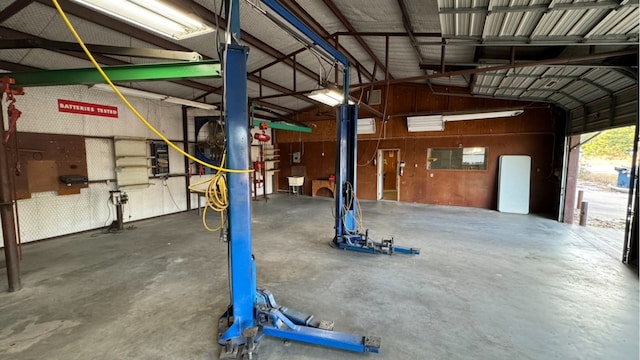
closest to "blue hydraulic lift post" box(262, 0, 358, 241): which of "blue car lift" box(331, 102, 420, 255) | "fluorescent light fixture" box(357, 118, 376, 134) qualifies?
"blue car lift" box(331, 102, 420, 255)

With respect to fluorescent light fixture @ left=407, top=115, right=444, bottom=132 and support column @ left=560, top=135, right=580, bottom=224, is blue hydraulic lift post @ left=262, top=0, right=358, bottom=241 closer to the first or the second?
fluorescent light fixture @ left=407, top=115, right=444, bottom=132

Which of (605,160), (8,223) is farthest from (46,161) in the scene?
(605,160)

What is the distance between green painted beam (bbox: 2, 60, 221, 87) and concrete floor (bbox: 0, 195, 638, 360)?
8.47 feet

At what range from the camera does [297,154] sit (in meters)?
11.8

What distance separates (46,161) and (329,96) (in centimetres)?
576

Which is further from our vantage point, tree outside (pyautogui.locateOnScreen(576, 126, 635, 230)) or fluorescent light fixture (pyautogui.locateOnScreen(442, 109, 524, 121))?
tree outside (pyautogui.locateOnScreen(576, 126, 635, 230))

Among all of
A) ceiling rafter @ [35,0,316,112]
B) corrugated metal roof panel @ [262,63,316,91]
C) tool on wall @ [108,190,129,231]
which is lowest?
tool on wall @ [108,190,129,231]

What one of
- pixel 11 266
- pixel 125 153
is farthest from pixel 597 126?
pixel 125 153

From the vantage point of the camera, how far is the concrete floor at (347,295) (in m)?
2.34

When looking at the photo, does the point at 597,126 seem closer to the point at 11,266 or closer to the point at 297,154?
the point at 297,154

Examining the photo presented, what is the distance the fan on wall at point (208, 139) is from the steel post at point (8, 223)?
13.6 feet

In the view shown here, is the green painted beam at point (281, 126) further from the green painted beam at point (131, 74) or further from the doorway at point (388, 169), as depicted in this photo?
the green painted beam at point (131, 74)

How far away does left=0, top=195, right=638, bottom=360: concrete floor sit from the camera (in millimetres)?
2344

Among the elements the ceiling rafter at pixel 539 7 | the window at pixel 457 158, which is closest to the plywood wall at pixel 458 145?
the window at pixel 457 158
